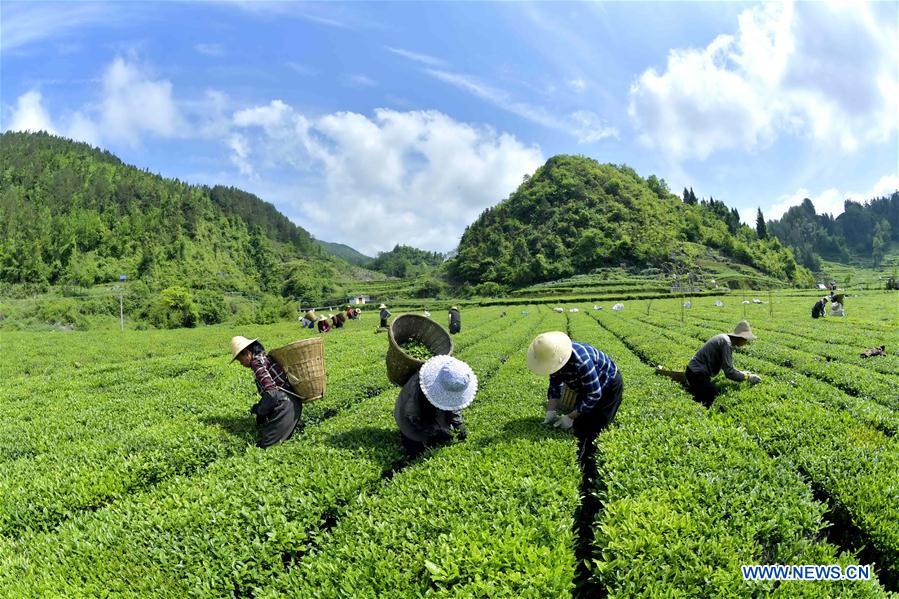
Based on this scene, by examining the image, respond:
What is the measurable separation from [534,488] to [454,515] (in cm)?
103

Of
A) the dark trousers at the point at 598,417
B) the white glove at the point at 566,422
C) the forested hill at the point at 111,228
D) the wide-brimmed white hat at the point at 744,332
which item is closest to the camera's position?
the white glove at the point at 566,422

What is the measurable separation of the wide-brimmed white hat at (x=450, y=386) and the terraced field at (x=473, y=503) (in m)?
0.81

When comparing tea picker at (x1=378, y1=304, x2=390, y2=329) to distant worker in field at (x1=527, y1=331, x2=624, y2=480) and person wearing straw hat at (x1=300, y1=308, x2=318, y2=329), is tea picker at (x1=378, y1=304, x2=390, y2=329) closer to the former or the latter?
person wearing straw hat at (x1=300, y1=308, x2=318, y2=329)

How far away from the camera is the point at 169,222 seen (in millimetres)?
136625

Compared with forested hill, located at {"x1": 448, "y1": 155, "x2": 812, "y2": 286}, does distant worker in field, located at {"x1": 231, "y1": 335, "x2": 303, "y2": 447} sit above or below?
below

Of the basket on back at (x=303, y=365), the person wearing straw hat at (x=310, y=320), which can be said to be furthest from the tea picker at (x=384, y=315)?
the basket on back at (x=303, y=365)

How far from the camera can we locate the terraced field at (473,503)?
4.05 m

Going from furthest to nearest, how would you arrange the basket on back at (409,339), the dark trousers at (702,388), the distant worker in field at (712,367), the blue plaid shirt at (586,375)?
the dark trousers at (702,388) → the distant worker in field at (712,367) → the basket on back at (409,339) → the blue plaid shirt at (586,375)

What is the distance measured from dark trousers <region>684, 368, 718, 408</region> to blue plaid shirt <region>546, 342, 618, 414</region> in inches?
142

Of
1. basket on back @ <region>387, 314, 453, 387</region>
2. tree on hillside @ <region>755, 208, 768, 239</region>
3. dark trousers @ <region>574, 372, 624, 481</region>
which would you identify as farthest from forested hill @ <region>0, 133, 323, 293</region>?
tree on hillside @ <region>755, 208, 768, 239</region>

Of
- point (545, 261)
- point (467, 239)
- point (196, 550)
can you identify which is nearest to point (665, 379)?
point (196, 550)

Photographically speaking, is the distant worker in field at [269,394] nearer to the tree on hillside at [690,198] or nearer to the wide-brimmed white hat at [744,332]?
the wide-brimmed white hat at [744,332]

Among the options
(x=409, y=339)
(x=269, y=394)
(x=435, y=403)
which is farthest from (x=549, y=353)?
(x=269, y=394)

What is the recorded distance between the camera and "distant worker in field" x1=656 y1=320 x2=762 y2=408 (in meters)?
9.22
